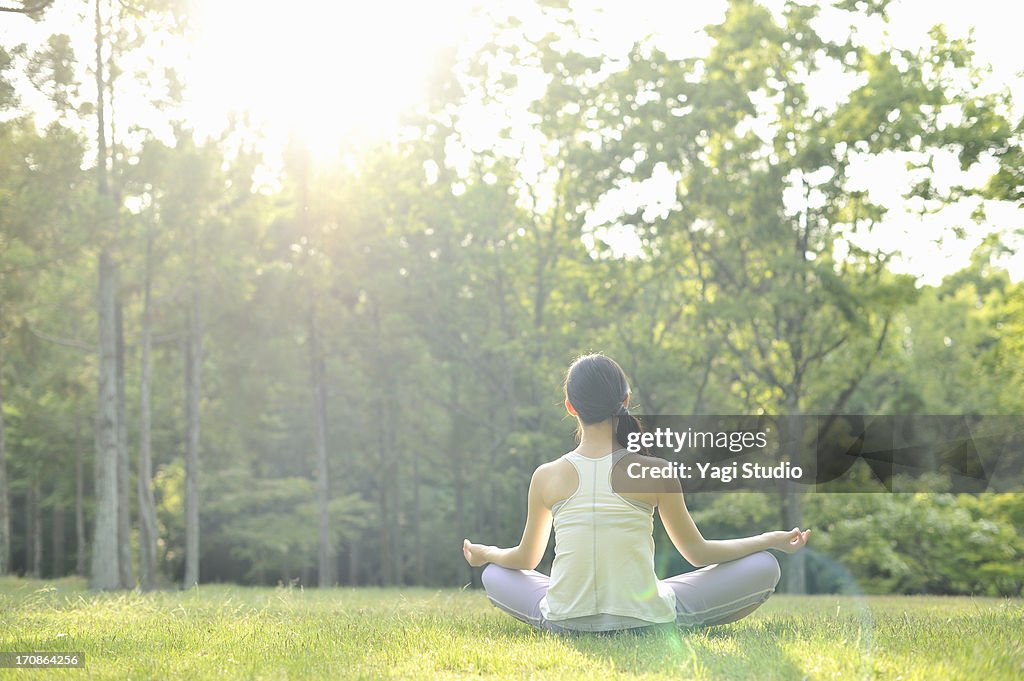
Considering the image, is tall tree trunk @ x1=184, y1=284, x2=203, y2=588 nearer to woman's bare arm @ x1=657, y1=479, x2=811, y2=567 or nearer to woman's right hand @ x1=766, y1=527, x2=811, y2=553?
woman's bare arm @ x1=657, y1=479, x2=811, y2=567

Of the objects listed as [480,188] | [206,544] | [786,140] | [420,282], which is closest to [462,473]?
[206,544]

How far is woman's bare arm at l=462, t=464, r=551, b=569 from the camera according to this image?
19.4ft

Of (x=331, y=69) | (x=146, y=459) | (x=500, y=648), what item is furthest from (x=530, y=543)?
(x=331, y=69)

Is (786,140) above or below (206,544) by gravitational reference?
above

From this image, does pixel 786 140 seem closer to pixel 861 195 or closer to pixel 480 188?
pixel 861 195

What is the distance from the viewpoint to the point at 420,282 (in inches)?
1315

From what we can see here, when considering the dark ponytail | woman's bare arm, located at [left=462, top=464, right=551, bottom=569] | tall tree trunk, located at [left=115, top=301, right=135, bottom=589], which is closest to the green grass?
woman's bare arm, located at [left=462, top=464, right=551, bottom=569]

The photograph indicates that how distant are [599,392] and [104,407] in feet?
54.4

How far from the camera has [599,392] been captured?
5555 mm

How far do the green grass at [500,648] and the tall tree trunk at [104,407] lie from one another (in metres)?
13.3

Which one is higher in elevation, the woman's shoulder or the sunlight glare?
the sunlight glare

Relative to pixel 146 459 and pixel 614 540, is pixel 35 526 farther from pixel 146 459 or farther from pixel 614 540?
pixel 614 540

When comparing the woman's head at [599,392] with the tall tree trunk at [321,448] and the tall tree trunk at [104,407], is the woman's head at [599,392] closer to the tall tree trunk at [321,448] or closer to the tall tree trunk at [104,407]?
the tall tree trunk at [104,407]

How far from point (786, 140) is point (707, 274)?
18.0 ft
